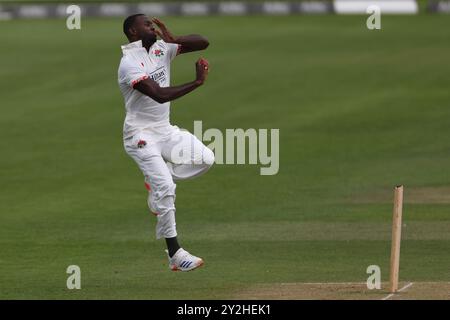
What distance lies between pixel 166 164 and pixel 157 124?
0.53 metres

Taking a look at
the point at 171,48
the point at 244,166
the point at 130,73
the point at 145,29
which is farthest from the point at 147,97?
the point at 244,166

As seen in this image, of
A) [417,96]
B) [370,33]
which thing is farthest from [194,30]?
[417,96]

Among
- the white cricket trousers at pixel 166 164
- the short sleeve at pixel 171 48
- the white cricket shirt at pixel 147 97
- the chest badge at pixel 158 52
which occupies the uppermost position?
the short sleeve at pixel 171 48

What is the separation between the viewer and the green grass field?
16109 mm

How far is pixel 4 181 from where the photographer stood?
24.4 m

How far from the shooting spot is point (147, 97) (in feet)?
48.3

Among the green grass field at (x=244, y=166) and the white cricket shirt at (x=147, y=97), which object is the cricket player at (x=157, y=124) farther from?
the green grass field at (x=244, y=166)

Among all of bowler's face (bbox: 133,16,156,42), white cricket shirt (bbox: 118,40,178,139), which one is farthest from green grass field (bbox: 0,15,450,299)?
bowler's face (bbox: 133,16,156,42)

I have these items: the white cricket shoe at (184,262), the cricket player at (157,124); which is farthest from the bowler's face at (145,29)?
the white cricket shoe at (184,262)

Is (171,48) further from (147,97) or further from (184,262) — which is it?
(184,262)

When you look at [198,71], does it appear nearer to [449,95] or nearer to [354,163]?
[354,163]

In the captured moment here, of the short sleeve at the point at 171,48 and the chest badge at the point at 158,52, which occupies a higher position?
the short sleeve at the point at 171,48

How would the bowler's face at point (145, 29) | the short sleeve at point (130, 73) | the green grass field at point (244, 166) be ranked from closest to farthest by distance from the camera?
the short sleeve at point (130, 73)
the bowler's face at point (145, 29)
the green grass field at point (244, 166)

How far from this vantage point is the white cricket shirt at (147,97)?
1465cm
